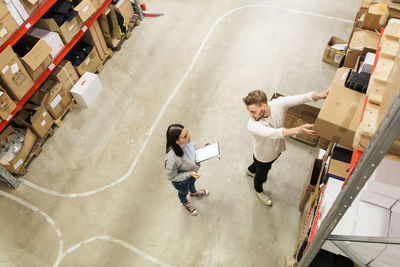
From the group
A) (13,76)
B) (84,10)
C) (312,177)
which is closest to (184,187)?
(312,177)

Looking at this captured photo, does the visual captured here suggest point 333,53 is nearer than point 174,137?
No

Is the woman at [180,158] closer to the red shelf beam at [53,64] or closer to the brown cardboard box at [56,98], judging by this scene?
the red shelf beam at [53,64]

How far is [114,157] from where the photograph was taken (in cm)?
507

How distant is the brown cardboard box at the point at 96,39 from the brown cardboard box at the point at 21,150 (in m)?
2.10

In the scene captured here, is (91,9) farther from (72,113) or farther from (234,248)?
(234,248)

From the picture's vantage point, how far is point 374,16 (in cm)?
451

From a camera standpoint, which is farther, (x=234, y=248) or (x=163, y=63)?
(x=163, y=63)

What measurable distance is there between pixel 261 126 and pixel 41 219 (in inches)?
140

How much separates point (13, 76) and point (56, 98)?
961 mm

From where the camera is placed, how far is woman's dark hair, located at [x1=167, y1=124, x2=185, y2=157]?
317cm

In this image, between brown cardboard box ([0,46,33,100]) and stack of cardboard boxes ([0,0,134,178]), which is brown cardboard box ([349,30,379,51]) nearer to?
stack of cardboard boxes ([0,0,134,178])

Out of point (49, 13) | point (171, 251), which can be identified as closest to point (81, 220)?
point (171, 251)

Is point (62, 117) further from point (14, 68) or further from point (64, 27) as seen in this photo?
point (64, 27)

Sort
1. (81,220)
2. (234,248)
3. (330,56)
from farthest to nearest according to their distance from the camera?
(330,56), (81,220), (234,248)
